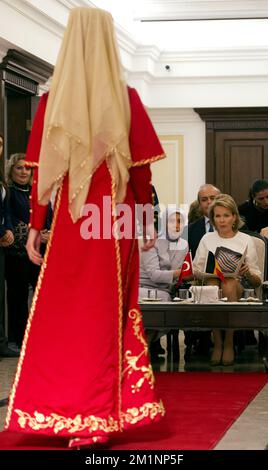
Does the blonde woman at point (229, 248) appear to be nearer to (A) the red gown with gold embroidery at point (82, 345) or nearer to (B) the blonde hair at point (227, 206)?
(B) the blonde hair at point (227, 206)

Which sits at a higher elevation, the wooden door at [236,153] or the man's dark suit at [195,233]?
the wooden door at [236,153]

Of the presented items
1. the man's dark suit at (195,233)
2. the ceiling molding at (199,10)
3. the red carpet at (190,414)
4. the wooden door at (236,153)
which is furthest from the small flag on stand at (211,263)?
the wooden door at (236,153)

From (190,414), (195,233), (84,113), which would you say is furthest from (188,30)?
(84,113)

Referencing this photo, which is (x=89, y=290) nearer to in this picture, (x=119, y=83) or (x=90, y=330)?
(x=90, y=330)

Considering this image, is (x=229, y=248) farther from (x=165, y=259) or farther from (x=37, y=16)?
(x=37, y=16)

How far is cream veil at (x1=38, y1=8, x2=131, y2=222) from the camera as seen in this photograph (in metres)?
4.56

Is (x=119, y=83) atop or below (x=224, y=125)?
below

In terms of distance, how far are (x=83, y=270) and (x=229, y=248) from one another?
3810 mm

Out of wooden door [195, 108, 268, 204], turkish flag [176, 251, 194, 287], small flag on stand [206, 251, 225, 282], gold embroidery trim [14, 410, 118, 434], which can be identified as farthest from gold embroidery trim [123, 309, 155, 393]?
wooden door [195, 108, 268, 204]

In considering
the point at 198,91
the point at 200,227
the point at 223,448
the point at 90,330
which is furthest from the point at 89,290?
the point at 198,91

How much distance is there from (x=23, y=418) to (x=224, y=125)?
35.9 ft

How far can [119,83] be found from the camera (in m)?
4.65

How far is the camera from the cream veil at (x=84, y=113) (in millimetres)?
4562

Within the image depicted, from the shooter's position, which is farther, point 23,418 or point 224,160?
point 224,160
